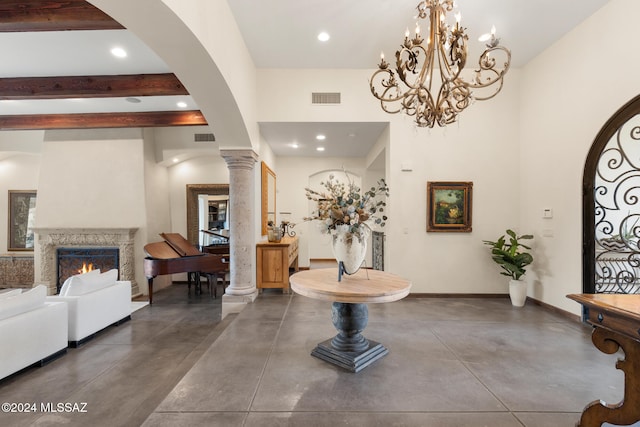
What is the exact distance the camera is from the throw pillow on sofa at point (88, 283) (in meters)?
3.62

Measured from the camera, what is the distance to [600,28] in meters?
3.36

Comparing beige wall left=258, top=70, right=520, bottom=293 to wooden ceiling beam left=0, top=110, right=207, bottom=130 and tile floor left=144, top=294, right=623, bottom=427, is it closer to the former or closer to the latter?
tile floor left=144, top=294, right=623, bottom=427

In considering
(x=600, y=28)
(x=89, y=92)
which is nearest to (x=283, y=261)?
(x=89, y=92)

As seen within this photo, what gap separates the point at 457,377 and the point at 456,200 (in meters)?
3.08

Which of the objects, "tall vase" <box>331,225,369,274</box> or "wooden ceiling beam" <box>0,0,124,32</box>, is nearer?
"tall vase" <box>331,225,369,274</box>

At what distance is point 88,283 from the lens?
150 inches

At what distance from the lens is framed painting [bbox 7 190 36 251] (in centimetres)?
699

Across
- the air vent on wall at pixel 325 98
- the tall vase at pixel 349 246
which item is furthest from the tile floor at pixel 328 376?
the air vent on wall at pixel 325 98

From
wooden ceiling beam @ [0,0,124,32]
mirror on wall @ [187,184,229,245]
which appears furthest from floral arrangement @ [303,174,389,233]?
mirror on wall @ [187,184,229,245]

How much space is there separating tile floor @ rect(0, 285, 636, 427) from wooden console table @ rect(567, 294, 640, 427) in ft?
0.86

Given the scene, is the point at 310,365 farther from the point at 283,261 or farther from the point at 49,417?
Answer: the point at 283,261

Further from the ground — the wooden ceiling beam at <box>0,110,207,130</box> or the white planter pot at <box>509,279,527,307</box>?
the wooden ceiling beam at <box>0,110,207,130</box>

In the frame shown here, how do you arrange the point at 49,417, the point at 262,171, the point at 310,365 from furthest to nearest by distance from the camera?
the point at 262,171, the point at 310,365, the point at 49,417

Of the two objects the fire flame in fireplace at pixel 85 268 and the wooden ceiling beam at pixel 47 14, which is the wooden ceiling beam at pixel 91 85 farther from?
the fire flame in fireplace at pixel 85 268
